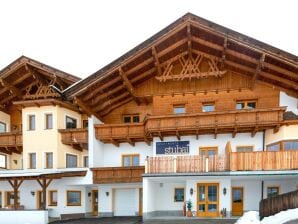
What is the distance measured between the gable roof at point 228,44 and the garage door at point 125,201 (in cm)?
840

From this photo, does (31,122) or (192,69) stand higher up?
(192,69)

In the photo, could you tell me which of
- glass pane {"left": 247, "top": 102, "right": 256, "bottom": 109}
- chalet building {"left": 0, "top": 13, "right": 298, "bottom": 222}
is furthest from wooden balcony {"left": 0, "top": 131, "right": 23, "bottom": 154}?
glass pane {"left": 247, "top": 102, "right": 256, "bottom": 109}

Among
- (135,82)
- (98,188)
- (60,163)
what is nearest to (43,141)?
(60,163)

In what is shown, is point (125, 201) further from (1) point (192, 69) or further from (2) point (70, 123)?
(1) point (192, 69)

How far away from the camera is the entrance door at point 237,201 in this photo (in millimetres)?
19875

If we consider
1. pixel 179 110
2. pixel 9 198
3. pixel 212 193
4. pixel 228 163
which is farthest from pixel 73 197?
pixel 228 163

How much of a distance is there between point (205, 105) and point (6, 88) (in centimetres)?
1522

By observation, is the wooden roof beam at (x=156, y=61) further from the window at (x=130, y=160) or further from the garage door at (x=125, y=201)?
the garage door at (x=125, y=201)

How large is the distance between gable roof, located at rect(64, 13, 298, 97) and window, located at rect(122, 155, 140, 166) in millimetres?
6151

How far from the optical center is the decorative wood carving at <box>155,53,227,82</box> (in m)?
20.2

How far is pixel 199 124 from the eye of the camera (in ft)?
63.7

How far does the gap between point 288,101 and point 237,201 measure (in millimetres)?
7280

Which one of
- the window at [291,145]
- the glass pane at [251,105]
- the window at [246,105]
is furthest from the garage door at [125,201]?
the window at [291,145]

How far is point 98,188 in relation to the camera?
75.7 feet
